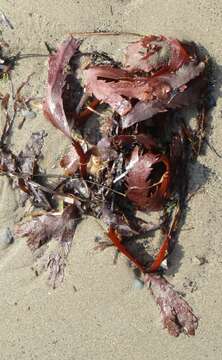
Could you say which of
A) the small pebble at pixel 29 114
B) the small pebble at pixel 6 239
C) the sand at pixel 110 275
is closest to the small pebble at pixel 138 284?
the sand at pixel 110 275

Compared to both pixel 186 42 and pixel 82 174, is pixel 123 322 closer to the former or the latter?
pixel 82 174

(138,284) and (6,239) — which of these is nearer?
(138,284)

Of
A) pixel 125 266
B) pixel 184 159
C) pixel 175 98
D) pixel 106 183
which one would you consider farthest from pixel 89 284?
pixel 175 98

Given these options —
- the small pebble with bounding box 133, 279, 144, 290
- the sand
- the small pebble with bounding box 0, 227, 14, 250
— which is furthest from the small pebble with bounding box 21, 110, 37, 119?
the small pebble with bounding box 133, 279, 144, 290

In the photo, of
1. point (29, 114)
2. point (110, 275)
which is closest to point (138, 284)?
point (110, 275)

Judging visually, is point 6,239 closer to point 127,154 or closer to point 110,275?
point 110,275
